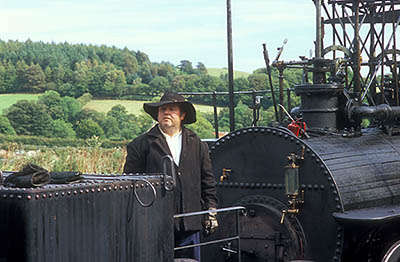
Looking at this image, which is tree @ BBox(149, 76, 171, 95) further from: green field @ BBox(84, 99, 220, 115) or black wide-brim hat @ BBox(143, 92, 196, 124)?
black wide-brim hat @ BBox(143, 92, 196, 124)

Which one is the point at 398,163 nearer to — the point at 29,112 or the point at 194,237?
the point at 194,237

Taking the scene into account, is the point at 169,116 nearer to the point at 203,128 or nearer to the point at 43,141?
the point at 203,128

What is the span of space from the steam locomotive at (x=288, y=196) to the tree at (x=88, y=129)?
26.4 metres

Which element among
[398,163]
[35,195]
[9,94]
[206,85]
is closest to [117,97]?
[9,94]

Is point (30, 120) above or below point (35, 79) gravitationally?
below

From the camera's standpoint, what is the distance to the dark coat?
6344 mm

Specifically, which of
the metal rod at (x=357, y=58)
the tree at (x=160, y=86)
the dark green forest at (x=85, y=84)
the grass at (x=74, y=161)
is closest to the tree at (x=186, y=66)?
the dark green forest at (x=85, y=84)

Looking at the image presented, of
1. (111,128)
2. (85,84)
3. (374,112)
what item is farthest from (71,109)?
(374,112)

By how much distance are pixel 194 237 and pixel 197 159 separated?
665 millimetres

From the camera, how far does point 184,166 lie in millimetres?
6371

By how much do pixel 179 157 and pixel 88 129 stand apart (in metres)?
30.0

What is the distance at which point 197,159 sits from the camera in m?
6.47

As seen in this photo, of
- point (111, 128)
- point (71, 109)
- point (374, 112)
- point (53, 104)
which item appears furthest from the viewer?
point (53, 104)

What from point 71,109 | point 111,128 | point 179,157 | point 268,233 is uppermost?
point 179,157
